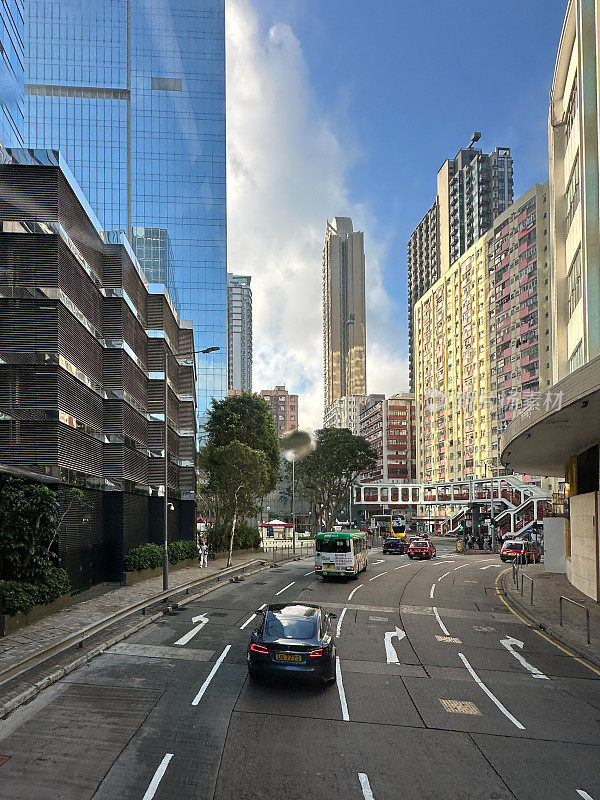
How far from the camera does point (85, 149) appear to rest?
139 meters

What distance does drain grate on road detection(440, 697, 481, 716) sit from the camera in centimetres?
1359

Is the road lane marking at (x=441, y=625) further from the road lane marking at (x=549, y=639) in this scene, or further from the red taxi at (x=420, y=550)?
the red taxi at (x=420, y=550)

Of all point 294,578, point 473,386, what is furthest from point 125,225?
point 294,578

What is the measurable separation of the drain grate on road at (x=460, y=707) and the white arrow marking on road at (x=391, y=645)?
3714 millimetres

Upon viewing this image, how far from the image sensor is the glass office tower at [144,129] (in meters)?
141

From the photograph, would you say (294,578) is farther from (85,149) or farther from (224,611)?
(85,149)

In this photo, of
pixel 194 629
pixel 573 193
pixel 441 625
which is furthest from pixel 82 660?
pixel 573 193

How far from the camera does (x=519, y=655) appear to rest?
63.8ft

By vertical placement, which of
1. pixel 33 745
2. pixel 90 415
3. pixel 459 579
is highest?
pixel 90 415

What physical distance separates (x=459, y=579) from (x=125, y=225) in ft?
392

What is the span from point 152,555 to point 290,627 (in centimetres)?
2252

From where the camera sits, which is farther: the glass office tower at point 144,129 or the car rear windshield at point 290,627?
the glass office tower at point 144,129

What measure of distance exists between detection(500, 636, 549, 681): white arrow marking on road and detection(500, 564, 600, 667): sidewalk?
1498mm

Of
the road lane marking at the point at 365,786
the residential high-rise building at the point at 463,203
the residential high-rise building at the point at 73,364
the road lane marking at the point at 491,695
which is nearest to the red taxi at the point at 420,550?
the residential high-rise building at the point at 73,364
